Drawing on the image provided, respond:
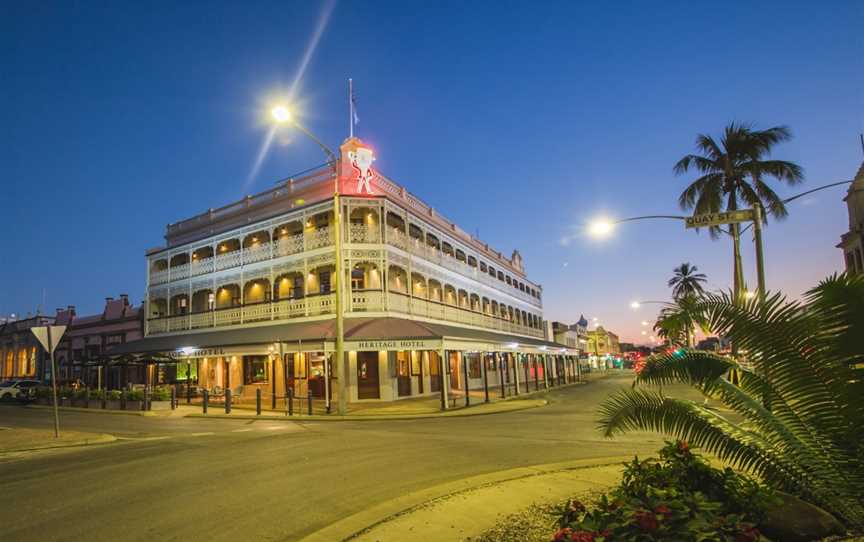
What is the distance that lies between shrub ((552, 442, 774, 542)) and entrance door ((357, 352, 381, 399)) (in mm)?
20736

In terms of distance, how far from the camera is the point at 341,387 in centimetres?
1898

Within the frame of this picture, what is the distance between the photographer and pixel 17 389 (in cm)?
3309

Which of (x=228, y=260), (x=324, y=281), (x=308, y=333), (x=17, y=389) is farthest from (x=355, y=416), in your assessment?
(x=17, y=389)

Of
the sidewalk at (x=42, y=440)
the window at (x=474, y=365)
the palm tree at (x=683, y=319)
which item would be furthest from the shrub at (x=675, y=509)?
the window at (x=474, y=365)

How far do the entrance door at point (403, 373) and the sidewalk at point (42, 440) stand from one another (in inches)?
546

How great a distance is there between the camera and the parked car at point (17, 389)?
31822 mm

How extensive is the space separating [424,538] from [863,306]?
4.52m

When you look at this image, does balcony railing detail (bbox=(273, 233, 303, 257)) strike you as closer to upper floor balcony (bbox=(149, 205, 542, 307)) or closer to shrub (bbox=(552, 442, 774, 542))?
upper floor balcony (bbox=(149, 205, 542, 307))

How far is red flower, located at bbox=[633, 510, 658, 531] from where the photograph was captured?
11.3ft

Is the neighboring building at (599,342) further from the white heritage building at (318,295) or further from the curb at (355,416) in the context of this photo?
the curb at (355,416)

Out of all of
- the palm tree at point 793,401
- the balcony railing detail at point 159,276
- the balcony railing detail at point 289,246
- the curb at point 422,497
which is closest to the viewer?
the palm tree at point 793,401

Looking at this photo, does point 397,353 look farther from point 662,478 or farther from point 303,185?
point 662,478

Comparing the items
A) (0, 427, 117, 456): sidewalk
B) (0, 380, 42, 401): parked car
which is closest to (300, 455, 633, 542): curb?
(0, 427, 117, 456): sidewalk

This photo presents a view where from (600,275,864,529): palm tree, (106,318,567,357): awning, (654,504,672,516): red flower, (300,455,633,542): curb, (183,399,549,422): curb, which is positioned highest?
(106,318,567,357): awning
